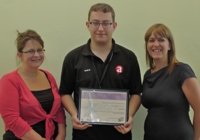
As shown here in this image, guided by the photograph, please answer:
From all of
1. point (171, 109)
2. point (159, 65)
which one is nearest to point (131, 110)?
point (171, 109)

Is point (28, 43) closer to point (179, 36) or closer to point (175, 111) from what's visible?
point (175, 111)

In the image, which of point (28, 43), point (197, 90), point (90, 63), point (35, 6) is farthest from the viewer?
point (35, 6)

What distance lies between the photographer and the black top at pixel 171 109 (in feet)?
5.42

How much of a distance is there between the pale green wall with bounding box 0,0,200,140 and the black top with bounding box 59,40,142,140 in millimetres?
419

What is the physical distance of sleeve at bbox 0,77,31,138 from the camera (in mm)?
1607

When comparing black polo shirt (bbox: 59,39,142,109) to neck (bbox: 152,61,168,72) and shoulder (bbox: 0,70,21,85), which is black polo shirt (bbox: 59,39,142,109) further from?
shoulder (bbox: 0,70,21,85)

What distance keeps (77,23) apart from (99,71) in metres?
0.68

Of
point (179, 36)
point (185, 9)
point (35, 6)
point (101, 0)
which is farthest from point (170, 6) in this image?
point (35, 6)

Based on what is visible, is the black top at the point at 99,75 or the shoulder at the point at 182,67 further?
the black top at the point at 99,75

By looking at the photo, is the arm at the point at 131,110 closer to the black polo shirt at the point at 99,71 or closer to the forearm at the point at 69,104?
the black polo shirt at the point at 99,71

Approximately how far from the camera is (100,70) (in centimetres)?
185

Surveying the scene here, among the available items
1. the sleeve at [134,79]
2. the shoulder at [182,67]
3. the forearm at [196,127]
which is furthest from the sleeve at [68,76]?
the forearm at [196,127]

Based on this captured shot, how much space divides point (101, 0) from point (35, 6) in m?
0.66

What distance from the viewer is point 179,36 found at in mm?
2309
